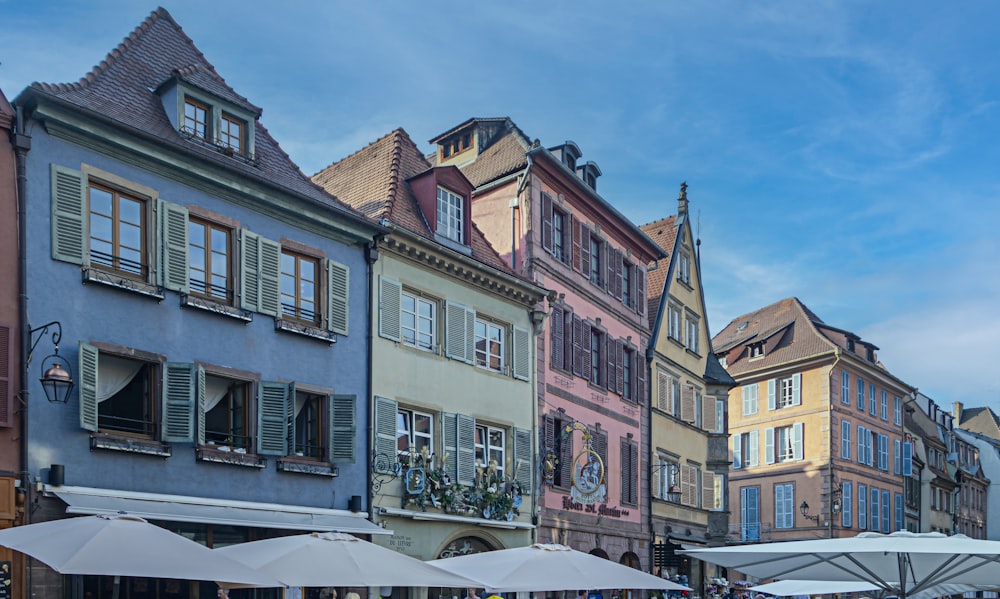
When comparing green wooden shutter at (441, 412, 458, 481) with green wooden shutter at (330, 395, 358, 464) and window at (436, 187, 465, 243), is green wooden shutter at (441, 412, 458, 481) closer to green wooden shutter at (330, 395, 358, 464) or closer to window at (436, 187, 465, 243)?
green wooden shutter at (330, 395, 358, 464)

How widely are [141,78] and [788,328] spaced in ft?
129

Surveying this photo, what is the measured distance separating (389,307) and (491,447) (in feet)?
14.7

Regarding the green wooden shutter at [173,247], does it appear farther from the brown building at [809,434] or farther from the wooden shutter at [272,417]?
the brown building at [809,434]

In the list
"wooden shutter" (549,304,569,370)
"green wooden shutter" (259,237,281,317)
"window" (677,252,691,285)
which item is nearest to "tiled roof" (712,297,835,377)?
"window" (677,252,691,285)

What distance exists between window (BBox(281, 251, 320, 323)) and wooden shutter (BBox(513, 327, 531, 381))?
6349mm

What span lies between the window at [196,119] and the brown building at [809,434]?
34.2 meters

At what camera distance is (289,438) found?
64.5 ft

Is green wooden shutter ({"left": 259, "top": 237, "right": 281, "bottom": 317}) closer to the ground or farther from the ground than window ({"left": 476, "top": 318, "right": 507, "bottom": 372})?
farther from the ground

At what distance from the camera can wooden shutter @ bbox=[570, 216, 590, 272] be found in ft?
98.0

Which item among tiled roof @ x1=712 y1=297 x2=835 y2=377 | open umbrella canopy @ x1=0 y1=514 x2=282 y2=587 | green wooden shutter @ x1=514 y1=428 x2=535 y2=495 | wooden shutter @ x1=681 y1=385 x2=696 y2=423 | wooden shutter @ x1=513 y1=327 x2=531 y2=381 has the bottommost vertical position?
open umbrella canopy @ x1=0 y1=514 x2=282 y2=587

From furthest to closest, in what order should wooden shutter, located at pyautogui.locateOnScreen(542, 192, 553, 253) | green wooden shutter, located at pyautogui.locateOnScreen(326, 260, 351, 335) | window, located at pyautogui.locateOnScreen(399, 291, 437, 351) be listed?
wooden shutter, located at pyautogui.locateOnScreen(542, 192, 553, 253) → window, located at pyautogui.locateOnScreen(399, 291, 437, 351) → green wooden shutter, located at pyautogui.locateOnScreen(326, 260, 351, 335)

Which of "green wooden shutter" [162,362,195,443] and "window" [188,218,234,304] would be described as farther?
"window" [188,218,234,304]

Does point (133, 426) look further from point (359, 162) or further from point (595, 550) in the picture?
point (595, 550)

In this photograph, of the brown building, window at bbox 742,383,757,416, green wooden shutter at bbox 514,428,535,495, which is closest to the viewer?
green wooden shutter at bbox 514,428,535,495
